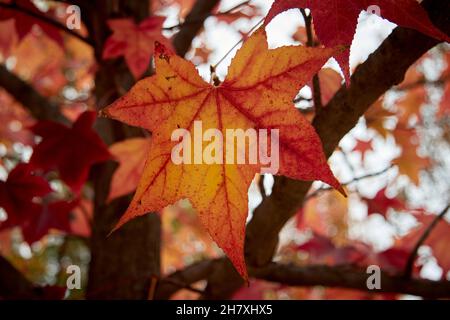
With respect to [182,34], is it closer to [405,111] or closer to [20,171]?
[20,171]

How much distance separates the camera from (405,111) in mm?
3148

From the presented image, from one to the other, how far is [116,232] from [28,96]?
83 centimetres

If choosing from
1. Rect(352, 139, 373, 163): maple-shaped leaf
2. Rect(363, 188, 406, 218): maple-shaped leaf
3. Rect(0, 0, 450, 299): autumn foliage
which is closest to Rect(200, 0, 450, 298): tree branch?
Rect(0, 0, 450, 299): autumn foliage

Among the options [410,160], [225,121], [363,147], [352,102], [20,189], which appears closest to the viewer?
[225,121]

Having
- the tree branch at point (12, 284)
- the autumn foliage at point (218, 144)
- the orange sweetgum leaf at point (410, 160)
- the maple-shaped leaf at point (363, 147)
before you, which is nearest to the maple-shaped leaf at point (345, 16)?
the autumn foliage at point (218, 144)

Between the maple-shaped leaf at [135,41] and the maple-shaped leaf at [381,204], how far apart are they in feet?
3.78

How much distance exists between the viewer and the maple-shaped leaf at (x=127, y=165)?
1511mm

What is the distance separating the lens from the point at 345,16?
0.78 m

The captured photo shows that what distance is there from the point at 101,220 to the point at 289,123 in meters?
1.19

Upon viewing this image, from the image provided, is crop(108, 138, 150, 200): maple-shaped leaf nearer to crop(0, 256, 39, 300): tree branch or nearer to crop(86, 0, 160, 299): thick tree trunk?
crop(86, 0, 160, 299): thick tree trunk

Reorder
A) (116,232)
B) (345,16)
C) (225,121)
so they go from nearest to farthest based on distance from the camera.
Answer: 1. (345,16)
2. (225,121)
3. (116,232)

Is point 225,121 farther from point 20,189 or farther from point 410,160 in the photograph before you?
point 410,160

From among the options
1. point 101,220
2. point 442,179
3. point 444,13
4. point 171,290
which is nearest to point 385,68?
point 444,13

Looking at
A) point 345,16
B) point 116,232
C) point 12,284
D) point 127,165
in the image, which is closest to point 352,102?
point 345,16
